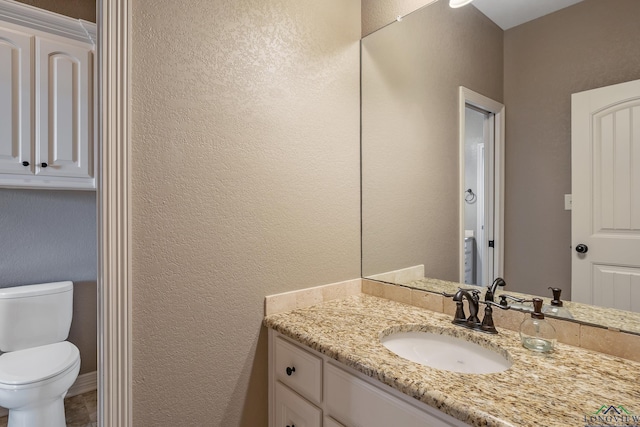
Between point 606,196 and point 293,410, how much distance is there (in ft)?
3.89

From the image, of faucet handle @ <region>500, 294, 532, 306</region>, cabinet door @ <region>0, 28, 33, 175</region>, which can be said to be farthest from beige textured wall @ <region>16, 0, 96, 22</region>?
faucet handle @ <region>500, 294, 532, 306</region>

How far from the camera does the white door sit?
2.88 ft

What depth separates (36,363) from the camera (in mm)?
1703

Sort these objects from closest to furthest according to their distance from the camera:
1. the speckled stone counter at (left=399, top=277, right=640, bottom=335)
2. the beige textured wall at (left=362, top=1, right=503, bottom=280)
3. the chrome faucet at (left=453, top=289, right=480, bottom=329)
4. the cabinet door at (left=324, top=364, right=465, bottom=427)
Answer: the cabinet door at (left=324, top=364, right=465, bottom=427) < the speckled stone counter at (left=399, top=277, right=640, bottom=335) < the chrome faucet at (left=453, top=289, right=480, bottom=329) < the beige textured wall at (left=362, top=1, right=503, bottom=280)

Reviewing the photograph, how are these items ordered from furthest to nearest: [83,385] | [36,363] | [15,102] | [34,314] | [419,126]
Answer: [83,385] → [34,314] → [15,102] → [36,363] → [419,126]

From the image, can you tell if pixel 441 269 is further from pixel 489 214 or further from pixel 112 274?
pixel 112 274

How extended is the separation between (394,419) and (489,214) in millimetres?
797

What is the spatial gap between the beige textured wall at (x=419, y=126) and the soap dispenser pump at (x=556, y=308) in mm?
337

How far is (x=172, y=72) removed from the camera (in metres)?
1.00

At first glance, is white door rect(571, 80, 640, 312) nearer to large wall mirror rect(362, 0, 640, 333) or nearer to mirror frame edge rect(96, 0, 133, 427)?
large wall mirror rect(362, 0, 640, 333)

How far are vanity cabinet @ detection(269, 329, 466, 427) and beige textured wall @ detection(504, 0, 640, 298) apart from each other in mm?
613

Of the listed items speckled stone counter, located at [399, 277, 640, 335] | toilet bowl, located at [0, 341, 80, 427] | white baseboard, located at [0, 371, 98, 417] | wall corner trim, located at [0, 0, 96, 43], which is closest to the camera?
speckled stone counter, located at [399, 277, 640, 335]

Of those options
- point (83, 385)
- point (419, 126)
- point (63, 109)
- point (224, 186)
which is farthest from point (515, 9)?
point (83, 385)

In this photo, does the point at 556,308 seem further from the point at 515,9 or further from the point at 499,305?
the point at 515,9
